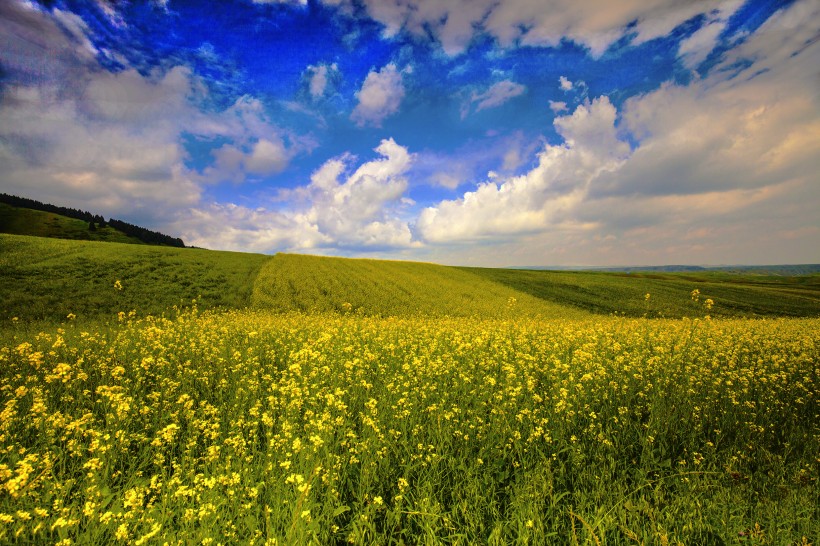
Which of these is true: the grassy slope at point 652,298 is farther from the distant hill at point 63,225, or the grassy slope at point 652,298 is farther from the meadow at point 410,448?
the distant hill at point 63,225

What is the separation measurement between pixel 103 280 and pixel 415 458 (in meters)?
29.9

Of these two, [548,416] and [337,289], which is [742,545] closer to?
[548,416]

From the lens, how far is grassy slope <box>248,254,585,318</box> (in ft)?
81.8

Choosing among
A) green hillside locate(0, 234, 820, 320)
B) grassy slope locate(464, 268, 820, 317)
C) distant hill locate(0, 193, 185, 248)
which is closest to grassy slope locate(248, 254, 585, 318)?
green hillside locate(0, 234, 820, 320)

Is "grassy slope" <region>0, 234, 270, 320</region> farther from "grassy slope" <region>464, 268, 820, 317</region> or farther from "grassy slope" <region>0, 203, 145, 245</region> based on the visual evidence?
"grassy slope" <region>0, 203, 145, 245</region>

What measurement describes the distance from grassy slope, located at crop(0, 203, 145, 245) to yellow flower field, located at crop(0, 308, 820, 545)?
112 m

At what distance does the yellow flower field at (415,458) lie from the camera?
293cm

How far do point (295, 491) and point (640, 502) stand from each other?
131 inches

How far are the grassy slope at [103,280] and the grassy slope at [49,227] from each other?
75.0 meters

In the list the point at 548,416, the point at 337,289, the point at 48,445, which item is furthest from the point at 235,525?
the point at 337,289

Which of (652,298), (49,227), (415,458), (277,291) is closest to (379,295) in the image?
(277,291)

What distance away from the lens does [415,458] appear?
3.95m

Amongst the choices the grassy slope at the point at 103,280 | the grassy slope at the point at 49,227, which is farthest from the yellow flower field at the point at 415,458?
the grassy slope at the point at 49,227

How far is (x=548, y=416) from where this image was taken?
4824 millimetres
